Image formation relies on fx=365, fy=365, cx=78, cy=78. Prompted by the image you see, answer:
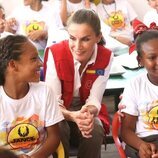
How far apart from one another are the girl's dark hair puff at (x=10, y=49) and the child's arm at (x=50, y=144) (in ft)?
1.03

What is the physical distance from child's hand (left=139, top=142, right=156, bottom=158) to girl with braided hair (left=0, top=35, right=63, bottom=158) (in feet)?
1.12

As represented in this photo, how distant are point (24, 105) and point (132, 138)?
47 centimetres

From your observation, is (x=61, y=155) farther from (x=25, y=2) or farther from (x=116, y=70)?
(x=25, y=2)

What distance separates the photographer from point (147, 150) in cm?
146

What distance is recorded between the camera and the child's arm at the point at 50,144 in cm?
147

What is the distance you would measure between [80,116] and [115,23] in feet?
7.75

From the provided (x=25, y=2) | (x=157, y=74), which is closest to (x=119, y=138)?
(x=157, y=74)

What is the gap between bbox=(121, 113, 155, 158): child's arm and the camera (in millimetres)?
1463

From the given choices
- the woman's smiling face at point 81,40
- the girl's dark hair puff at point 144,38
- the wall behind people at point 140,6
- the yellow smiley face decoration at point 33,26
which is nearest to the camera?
the girl's dark hair puff at point 144,38

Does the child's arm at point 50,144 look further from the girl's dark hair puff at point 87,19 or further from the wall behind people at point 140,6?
the wall behind people at point 140,6

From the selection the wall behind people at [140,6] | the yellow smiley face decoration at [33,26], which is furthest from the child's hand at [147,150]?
→ the wall behind people at [140,6]

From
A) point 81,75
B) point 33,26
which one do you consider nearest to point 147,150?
point 81,75

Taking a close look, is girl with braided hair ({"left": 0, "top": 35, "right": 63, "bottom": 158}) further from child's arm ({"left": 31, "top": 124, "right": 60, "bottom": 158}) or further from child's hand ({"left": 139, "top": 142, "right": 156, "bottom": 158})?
child's hand ({"left": 139, "top": 142, "right": 156, "bottom": 158})

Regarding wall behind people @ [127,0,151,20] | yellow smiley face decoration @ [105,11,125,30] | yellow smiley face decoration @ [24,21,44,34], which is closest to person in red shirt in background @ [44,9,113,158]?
yellow smiley face decoration @ [24,21,44,34]
